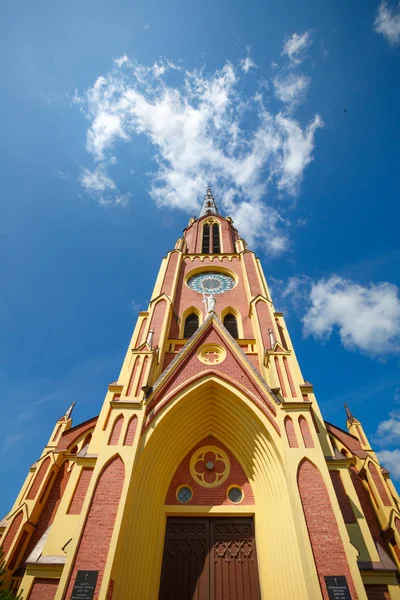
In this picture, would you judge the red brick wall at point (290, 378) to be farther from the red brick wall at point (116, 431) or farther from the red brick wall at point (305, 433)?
the red brick wall at point (116, 431)

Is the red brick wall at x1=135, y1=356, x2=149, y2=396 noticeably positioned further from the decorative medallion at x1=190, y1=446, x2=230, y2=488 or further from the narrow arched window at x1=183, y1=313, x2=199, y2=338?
the narrow arched window at x1=183, y1=313, x2=199, y2=338

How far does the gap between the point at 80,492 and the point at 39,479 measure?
13.3 ft

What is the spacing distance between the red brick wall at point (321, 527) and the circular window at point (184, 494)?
365 centimetres

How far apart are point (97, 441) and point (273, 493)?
17.9ft

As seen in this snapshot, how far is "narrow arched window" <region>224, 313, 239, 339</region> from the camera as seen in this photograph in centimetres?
1516

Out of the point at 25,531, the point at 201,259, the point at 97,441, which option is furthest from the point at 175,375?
the point at 201,259

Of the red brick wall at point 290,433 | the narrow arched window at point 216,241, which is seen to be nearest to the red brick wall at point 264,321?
the red brick wall at point 290,433

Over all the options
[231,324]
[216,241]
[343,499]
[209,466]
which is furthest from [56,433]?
[216,241]

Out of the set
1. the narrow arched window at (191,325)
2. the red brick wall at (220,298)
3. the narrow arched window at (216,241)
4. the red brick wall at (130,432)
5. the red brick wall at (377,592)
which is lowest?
the red brick wall at (377,592)

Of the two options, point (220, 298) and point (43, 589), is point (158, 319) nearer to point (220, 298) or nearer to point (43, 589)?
point (220, 298)

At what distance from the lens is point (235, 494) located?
31.7 feet

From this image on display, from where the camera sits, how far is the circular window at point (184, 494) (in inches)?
377

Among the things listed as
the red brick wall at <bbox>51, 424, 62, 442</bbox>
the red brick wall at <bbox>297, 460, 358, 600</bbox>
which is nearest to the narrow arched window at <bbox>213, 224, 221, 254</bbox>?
the red brick wall at <bbox>51, 424, 62, 442</bbox>

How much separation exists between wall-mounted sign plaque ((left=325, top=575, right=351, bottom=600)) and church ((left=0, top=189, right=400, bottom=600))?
21 mm
